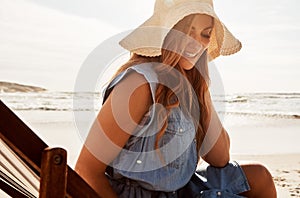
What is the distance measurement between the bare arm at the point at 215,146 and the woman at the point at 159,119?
7 centimetres

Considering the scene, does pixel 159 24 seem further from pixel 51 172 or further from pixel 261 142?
pixel 261 142

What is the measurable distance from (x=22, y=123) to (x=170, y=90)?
2.62ft

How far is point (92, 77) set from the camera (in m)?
1.86

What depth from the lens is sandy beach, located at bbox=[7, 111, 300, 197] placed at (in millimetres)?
5559

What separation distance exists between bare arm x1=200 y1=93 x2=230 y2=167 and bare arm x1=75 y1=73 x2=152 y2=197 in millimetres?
508

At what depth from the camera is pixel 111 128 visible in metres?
1.78

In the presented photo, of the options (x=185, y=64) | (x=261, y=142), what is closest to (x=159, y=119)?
(x=185, y=64)

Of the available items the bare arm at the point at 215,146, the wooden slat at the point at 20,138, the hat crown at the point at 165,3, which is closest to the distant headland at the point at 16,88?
the bare arm at the point at 215,146

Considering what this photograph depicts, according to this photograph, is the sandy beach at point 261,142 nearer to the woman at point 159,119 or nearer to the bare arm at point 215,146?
the bare arm at point 215,146

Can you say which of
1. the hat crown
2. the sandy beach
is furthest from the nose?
the sandy beach

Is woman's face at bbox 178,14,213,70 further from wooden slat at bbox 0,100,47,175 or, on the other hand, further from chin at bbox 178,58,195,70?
wooden slat at bbox 0,100,47,175

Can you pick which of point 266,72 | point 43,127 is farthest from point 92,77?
point 266,72

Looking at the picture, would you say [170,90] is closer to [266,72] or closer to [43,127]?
[43,127]

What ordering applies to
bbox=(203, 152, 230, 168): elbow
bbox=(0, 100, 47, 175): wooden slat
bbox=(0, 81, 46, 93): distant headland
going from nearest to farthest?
bbox=(0, 100, 47, 175): wooden slat
bbox=(203, 152, 230, 168): elbow
bbox=(0, 81, 46, 93): distant headland
